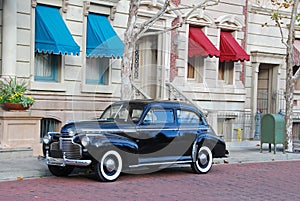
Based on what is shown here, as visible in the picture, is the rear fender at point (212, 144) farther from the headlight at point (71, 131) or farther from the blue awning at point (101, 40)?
the blue awning at point (101, 40)

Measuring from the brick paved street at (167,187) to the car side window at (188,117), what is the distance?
1327 millimetres

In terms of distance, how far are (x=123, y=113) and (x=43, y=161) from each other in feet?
9.76

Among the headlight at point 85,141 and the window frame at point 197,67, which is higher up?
the window frame at point 197,67

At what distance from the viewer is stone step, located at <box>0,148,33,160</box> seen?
14442 millimetres

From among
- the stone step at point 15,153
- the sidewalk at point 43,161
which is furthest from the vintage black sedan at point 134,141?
the stone step at point 15,153

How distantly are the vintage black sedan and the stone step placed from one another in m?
2.78

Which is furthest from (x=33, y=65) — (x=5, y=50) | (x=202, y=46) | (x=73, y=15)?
(x=202, y=46)

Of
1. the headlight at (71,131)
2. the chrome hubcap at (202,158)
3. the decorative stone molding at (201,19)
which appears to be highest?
the decorative stone molding at (201,19)

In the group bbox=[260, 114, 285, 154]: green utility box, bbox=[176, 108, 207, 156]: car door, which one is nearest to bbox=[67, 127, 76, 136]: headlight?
bbox=[176, 108, 207, 156]: car door

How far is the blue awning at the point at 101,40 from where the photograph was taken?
17812mm

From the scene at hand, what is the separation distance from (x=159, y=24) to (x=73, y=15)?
4.14 m

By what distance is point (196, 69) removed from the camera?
74.2 feet

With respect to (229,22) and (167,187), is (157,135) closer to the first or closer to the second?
(167,187)

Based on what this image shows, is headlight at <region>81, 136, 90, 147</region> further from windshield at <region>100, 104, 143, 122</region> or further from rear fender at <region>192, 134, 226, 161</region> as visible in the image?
rear fender at <region>192, 134, 226, 161</region>
